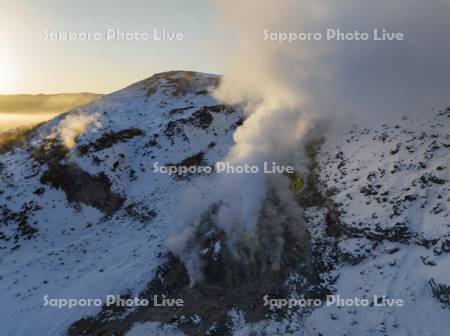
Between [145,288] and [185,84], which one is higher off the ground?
[185,84]

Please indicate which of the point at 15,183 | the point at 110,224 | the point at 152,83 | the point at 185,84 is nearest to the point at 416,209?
the point at 110,224

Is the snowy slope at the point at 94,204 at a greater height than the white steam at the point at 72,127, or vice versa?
the white steam at the point at 72,127

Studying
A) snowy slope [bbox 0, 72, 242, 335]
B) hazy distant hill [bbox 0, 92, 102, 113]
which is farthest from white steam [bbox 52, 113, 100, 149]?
hazy distant hill [bbox 0, 92, 102, 113]

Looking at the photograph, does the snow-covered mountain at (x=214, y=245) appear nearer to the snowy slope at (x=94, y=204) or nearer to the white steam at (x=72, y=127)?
the snowy slope at (x=94, y=204)

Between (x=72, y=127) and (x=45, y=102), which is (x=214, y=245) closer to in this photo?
(x=72, y=127)

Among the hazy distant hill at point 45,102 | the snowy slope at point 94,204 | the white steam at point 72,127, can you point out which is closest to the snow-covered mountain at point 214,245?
the snowy slope at point 94,204

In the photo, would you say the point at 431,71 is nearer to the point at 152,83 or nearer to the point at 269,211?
the point at 269,211

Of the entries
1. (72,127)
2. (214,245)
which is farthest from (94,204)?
(214,245)
